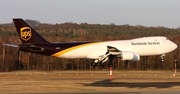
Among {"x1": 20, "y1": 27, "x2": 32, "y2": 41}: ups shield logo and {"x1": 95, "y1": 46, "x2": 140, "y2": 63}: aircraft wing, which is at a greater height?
{"x1": 20, "y1": 27, "x2": 32, "y2": 41}: ups shield logo

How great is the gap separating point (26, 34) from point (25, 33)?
0.24 m

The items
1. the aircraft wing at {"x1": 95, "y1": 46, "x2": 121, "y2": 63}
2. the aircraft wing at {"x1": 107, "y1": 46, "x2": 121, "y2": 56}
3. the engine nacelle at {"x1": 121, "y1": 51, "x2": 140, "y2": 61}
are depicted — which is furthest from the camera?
the aircraft wing at {"x1": 95, "y1": 46, "x2": 121, "y2": 63}

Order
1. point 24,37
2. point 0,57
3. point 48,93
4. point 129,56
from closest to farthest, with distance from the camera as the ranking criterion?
1. point 48,93
2. point 129,56
3. point 24,37
4. point 0,57

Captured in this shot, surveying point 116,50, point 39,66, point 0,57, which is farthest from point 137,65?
point 116,50

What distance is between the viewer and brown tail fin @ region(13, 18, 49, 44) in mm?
63594

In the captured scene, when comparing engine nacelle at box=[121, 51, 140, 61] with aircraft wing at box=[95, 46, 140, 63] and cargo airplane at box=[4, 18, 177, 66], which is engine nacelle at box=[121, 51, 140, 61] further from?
cargo airplane at box=[4, 18, 177, 66]

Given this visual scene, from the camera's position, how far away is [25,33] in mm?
64000

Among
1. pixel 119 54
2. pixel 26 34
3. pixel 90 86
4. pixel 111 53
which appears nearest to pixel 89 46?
pixel 111 53

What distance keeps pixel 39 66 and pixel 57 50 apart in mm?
38926

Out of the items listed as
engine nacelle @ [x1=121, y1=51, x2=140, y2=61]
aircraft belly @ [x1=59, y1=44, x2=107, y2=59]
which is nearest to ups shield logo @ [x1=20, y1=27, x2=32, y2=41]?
aircraft belly @ [x1=59, y1=44, x2=107, y2=59]

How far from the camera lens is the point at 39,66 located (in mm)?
101312

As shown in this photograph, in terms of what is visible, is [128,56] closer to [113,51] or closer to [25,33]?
[113,51]

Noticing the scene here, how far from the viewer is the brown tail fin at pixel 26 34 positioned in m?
63.6

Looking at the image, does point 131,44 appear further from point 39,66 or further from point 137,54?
point 39,66
